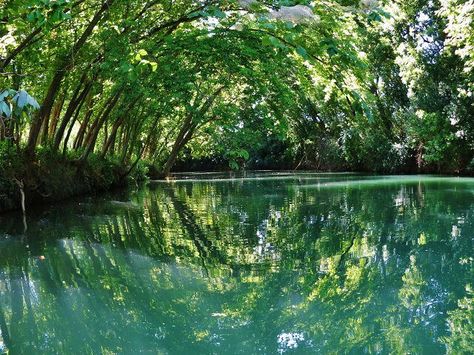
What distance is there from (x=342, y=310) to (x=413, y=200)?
31.9ft

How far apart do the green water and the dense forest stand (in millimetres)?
1798

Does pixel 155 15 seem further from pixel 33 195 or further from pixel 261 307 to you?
pixel 261 307

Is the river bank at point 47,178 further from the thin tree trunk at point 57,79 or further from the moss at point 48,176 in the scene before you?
the thin tree trunk at point 57,79

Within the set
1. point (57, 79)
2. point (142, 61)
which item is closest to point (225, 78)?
point (57, 79)

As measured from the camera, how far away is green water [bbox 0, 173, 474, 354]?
3.74 metres

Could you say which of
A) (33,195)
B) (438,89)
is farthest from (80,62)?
(438,89)

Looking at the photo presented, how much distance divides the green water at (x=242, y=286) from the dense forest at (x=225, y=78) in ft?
5.90

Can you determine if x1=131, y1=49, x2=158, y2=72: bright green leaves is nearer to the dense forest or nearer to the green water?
the dense forest

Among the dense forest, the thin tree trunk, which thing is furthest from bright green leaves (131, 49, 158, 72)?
the thin tree trunk

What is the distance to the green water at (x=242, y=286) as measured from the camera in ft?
12.3

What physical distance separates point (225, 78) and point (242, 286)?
11.1 meters

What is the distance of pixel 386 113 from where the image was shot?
32281 millimetres

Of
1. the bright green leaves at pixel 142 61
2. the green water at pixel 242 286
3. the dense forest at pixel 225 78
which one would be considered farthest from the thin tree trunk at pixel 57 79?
the bright green leaves at pixel 142 61

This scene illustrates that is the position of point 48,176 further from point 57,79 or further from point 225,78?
point 225,78
